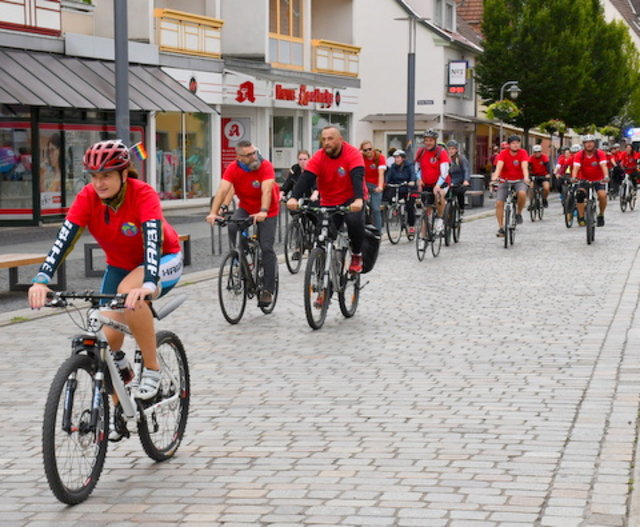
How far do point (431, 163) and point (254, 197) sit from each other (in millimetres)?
8391

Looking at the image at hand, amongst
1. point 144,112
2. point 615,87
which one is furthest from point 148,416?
point 615,87

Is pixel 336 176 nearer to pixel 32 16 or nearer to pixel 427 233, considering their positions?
pixel 427 233

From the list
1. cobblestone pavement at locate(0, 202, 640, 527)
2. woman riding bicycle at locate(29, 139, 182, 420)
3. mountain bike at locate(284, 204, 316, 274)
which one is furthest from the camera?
mountain bike at locate(284, 204, 316, 274)

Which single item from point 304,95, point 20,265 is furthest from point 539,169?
point 20,265

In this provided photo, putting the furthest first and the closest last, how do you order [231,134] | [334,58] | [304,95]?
[334,58] < [304,95] < [231,134]

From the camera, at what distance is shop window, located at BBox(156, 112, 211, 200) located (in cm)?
3156

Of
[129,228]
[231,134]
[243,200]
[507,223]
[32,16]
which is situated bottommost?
[507,223]

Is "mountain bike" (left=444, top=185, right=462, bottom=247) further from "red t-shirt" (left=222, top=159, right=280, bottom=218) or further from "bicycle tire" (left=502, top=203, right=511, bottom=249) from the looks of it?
"red t-shirt" (left=222, top=159, right=280, bottom=218)

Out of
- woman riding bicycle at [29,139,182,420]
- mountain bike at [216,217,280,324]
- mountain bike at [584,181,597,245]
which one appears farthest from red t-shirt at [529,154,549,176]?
woman riding bicycle at [29,139,182,420]

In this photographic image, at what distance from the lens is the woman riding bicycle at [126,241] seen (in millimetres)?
5562

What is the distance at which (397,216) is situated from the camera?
2358cm

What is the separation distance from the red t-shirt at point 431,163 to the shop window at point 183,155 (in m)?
12.3

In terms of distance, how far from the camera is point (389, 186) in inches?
931

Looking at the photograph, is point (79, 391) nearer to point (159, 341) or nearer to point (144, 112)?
point (159, 341)
